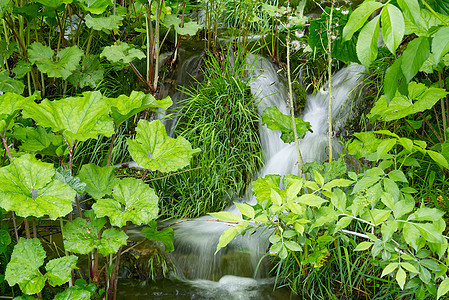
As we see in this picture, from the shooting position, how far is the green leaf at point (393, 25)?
0.77 meters

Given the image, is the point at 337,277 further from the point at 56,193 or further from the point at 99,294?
the point at 56,193

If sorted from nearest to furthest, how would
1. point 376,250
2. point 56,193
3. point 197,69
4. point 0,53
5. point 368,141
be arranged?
point 376,250 → point 56,193 → point 368,141 → point 0,53 → point 197,69

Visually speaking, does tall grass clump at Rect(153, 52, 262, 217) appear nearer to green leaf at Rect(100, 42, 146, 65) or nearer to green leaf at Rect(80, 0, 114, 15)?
green leaf at Rect(100, 42, 146, 65)

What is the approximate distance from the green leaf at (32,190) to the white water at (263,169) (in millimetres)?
542

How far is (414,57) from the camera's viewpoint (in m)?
0.98

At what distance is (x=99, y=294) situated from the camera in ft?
4.99

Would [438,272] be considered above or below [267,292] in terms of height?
above

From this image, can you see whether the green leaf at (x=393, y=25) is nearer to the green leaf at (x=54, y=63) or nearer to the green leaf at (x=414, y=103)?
the green leaf at (x=414, y=103)

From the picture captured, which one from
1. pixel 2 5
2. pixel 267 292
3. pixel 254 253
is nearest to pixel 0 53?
pixel 2 5

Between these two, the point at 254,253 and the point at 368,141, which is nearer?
the point at 368,141

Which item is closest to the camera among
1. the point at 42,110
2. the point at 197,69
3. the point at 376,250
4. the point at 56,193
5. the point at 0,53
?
the point at 376,250

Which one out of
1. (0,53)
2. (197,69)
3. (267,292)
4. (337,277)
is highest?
(0,53)

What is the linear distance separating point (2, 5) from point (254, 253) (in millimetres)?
2082

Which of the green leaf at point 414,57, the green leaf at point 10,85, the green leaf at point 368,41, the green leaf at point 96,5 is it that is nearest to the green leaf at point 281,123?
the green leaf at point 414,57
